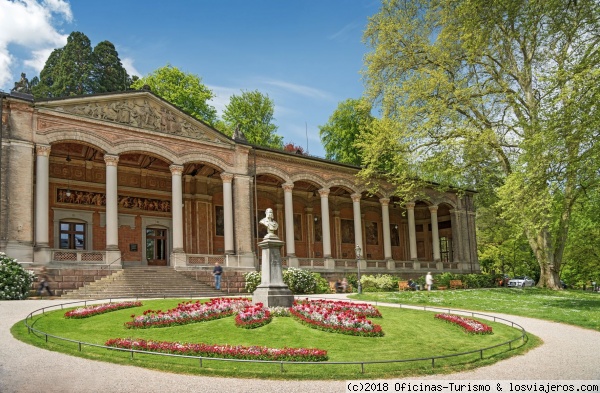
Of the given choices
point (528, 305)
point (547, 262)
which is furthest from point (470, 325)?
point (547, 262)

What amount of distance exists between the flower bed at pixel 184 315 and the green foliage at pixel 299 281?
39.9 ft

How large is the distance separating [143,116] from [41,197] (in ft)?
23.0

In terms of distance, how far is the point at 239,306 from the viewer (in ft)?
54.4

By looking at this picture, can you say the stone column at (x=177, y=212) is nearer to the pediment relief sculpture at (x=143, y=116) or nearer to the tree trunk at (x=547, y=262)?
the pediment relief sculpture at (x=143, y=116)

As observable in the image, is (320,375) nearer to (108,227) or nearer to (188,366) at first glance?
(188,366)

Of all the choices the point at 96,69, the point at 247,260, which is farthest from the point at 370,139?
the point at 96,69

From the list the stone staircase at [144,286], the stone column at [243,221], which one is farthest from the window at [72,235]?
the stone column at [243,221]

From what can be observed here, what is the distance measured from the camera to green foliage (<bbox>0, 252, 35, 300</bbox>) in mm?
20273

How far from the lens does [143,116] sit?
28.9m

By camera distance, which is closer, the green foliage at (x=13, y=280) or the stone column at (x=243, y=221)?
the green foliage at (x=13, y=280)

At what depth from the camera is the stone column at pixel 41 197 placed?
2448cm

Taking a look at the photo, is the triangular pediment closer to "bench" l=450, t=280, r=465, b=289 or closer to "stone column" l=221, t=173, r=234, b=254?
"stone column" l=221, t=173, r=234, b=254

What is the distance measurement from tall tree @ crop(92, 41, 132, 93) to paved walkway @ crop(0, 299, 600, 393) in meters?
51.4

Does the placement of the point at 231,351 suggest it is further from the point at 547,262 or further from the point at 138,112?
the point at 547,262
